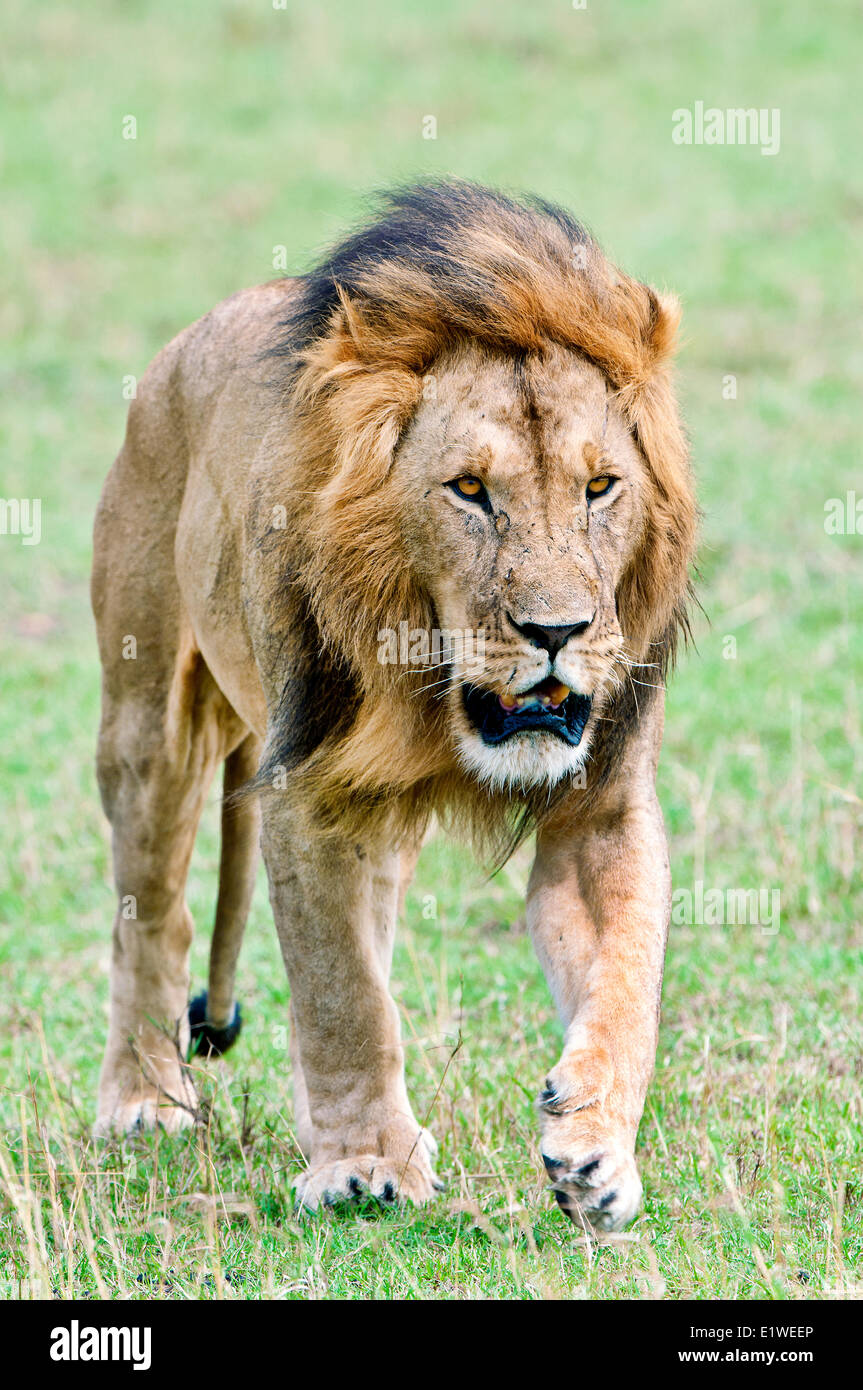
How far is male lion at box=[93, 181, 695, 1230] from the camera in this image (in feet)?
10.9

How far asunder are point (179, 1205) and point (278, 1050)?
1.37 m

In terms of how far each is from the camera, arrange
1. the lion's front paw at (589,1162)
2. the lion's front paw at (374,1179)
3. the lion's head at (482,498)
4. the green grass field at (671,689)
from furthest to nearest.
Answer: the lion's front paw at (374,1179) → the green grass field at (671,689) → the lion's head at (482,498) → the lion's front paw at (589,1162)

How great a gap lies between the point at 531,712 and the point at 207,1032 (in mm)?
1988

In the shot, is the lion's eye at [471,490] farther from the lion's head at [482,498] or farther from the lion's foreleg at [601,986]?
the lion's foreleg at [601,986]

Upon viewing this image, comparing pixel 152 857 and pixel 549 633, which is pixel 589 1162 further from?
pixel 152 857

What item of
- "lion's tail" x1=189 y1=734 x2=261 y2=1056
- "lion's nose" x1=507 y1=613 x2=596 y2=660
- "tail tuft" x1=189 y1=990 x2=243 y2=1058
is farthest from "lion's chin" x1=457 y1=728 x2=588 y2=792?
"tail tuft" x1=189 y1=990 x2=243 y2=1058

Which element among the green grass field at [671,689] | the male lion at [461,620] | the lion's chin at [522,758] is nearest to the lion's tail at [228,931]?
the green grass field at [671,689]

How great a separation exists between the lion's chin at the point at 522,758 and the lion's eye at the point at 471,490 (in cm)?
44

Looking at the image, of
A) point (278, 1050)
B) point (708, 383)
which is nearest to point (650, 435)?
point (278, 1050)

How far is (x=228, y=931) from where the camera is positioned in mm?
4938

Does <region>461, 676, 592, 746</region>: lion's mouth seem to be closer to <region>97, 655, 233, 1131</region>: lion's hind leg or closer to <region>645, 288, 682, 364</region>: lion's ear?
<region>645, 288, 682, 364</region>: lion's ear

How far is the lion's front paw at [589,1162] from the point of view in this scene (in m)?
3.16

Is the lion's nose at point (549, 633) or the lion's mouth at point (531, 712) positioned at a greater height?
the lion's nose at point (549, 633)

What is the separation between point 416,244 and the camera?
368 centimetres
